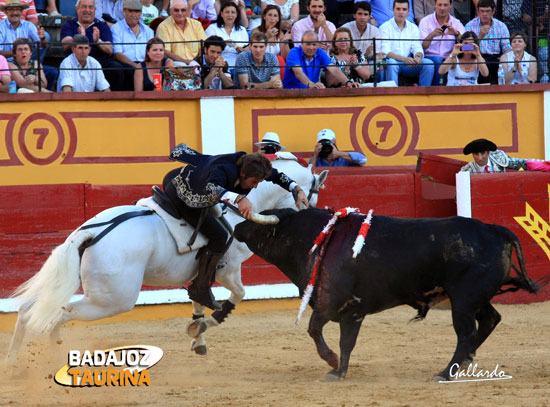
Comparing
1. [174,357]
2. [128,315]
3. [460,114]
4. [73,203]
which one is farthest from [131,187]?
[460,114]

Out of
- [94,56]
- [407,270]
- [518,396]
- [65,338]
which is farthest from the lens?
[94,56]

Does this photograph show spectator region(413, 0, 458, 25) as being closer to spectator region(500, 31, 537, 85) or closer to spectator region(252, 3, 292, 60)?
spectator region(500, 31, 537, 85)

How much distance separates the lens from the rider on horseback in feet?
19.5

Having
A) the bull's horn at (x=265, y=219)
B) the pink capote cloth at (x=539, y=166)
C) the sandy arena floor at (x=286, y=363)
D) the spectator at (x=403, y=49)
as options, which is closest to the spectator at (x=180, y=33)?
the spectator at (x=403, y=49)

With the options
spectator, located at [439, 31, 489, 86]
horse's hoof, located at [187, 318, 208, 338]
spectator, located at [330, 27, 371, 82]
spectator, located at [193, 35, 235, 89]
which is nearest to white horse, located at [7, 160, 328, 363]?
horse's hoof, located at [187, 318, 208, 338]

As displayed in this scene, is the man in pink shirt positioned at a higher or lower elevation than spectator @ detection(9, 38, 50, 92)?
higher

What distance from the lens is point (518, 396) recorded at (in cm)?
507

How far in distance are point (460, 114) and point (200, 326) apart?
503 centimetres

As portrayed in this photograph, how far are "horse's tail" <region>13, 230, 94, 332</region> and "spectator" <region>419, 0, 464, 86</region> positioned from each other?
603cm

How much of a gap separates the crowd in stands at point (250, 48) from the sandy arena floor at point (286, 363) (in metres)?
2.64

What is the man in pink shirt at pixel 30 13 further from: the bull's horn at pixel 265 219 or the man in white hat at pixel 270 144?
the bull's horn at pixel 265 219

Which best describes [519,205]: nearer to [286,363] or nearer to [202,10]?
[286,363]

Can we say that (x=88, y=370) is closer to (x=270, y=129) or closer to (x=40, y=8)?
(x=270, y=129)

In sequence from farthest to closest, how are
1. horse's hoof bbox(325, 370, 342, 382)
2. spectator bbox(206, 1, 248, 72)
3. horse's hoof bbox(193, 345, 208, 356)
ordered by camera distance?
A: spectator bbox(206, 1, 248, 72), horse's hoof bbox(193, 345, 208, 356), horse's hoof bbox(325, 370, 342, 382)
